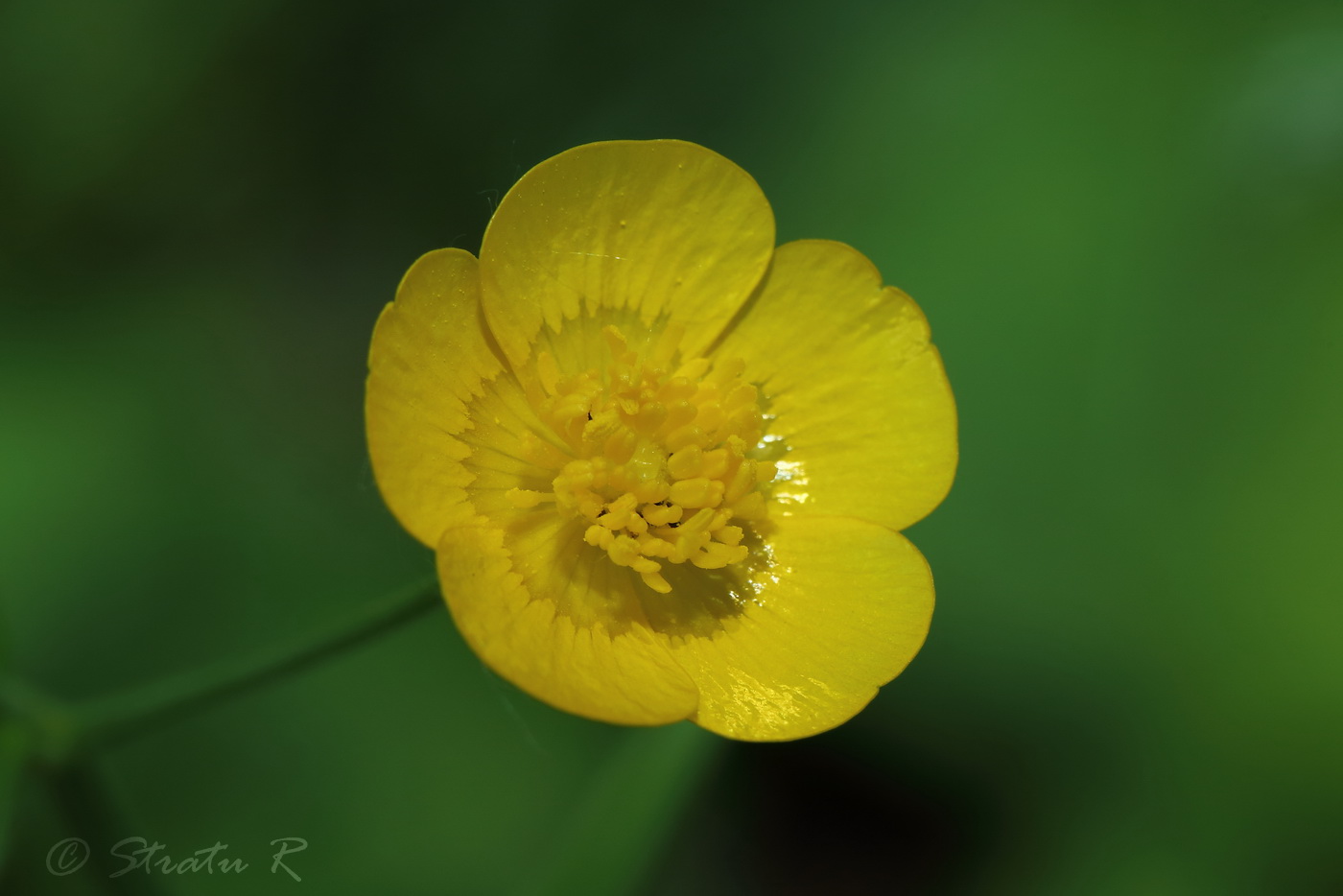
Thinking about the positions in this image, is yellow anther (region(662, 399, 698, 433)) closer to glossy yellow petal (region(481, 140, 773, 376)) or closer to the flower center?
the flower center

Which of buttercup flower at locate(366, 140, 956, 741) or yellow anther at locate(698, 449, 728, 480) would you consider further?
yellow anther at locate(698, 449, 728, 480)

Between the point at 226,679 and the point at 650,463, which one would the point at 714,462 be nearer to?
the point at 650,463

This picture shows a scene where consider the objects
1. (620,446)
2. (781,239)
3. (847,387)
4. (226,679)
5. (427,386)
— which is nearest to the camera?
(427,386)

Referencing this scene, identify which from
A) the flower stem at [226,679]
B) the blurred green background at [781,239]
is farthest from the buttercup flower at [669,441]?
the blurred green background at [781,239]

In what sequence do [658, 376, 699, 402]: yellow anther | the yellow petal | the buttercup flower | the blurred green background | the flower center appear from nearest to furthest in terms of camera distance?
the yellow petal < the buttercup flower < the flower center < [658, 376, 699, 402]: yellow anther < the blurred green background

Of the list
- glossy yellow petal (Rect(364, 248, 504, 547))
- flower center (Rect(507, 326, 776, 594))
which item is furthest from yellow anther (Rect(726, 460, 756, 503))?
glossy yellow petal (Rect(364, 248, 504, 547))

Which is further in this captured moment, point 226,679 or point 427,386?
point 226,679

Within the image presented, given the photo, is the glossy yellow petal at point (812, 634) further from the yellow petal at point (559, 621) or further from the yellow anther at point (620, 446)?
the yellow anther at point (620, 446)

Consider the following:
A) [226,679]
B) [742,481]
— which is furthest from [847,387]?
[226,679]
